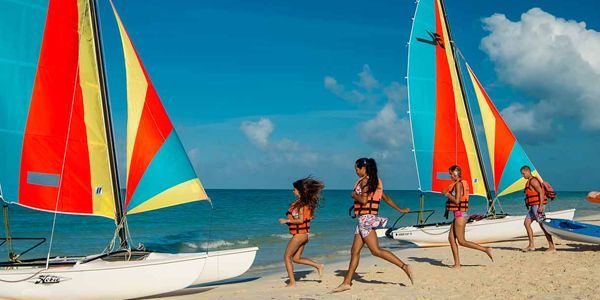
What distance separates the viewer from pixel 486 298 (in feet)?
24.5

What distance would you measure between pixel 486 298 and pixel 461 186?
8.44 ft

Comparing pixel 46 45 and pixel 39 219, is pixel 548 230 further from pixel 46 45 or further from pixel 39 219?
pixel 39 219

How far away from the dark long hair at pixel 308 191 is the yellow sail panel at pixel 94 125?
318 centimetres

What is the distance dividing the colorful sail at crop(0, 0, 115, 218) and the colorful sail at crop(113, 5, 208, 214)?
516 millimetres

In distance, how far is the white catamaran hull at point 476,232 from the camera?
15.2 meters

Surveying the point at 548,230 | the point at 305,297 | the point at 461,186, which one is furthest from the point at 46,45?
the point at 548,230

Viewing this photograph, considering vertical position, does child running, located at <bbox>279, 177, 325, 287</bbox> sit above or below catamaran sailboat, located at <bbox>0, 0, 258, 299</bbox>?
below

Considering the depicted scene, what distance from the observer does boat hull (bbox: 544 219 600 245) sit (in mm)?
11750

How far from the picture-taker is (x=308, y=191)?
337 inches

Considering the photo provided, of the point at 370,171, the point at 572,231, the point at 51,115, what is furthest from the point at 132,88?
the point at 572,231

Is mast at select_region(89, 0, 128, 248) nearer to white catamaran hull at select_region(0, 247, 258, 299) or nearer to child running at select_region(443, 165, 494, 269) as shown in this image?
white catamaran hull at select_region(0, 247, 258, 299)

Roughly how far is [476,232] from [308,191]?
8.25 metres

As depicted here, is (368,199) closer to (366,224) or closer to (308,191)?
(366,224)

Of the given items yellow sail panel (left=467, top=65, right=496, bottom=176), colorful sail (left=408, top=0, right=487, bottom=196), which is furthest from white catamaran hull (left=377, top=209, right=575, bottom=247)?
yellow sail panel (left=467, top=65, right=496, bottom=176)
